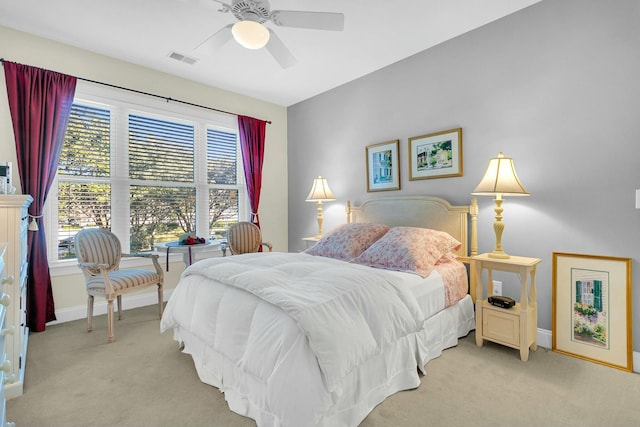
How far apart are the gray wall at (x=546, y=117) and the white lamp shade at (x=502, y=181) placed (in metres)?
0.28

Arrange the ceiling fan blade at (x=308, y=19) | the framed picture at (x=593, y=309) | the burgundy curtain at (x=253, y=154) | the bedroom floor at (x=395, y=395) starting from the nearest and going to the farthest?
the bedroom floor at (x=395, y=395) → the ceiling fan blade at (x=308, y=19) → the framed picture at (x=593, y=309) → the burgundy curtain at (x=253, y=154)

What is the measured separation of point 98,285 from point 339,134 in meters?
3.24

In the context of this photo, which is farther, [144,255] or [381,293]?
[144,255]

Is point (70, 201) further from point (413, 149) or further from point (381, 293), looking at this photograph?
point (413, 149)

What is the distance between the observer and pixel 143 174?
379 cm

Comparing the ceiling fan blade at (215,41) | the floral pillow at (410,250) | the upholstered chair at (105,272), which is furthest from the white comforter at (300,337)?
the ceiling fan blade at (215,41)

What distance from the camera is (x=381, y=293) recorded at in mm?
1911

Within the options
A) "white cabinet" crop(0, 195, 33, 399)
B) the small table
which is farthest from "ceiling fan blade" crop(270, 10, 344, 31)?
the small table

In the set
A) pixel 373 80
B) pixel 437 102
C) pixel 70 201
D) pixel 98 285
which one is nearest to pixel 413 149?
pixel 437 102

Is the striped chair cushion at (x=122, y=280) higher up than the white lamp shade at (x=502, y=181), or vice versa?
the white lamp shade at (x=502, y=181)

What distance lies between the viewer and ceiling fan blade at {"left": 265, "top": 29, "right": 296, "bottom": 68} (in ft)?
7.88

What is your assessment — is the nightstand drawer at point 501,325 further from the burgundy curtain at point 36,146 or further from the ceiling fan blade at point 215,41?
the burgundy curtain at point 36,146

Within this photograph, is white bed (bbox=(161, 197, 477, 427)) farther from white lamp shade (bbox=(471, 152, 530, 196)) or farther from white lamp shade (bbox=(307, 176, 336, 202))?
white lamp shade (bbox=(307, 176, 336, 202))

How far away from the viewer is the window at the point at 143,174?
3.33 meters
